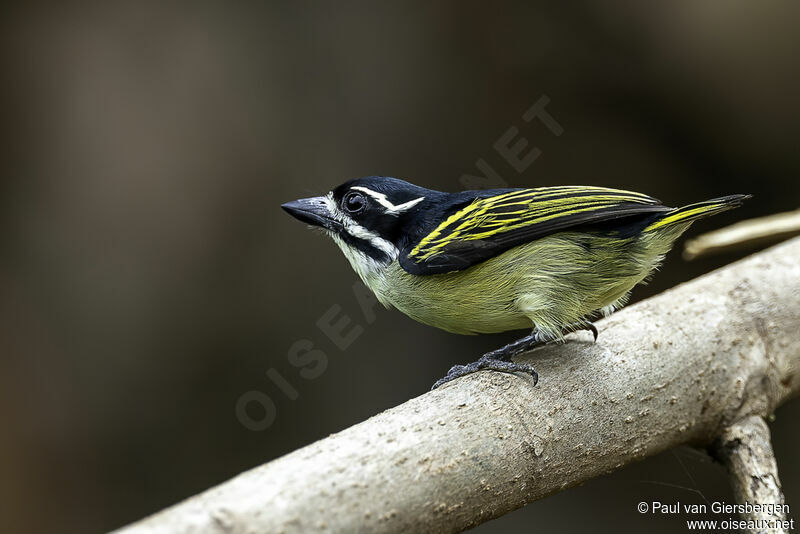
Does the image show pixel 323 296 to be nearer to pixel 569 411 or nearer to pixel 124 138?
pixel 124 138

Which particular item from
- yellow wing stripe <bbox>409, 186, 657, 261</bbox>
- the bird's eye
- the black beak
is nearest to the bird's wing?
yellow wing stripe <bbox>409, 186, 657, 261</bbox>

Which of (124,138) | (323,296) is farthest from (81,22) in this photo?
(323,296)

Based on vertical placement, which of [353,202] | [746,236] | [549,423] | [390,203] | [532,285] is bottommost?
[746,236]

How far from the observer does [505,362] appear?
10.7 feet

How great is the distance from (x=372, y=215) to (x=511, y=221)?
0.72 metres

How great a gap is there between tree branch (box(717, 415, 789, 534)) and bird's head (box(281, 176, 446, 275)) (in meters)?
1.81

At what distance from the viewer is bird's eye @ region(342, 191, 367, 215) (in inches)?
150

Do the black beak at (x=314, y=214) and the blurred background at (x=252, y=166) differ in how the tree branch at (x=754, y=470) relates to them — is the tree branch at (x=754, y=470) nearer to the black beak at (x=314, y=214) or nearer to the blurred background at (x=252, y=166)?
the black beak at (x=314, y=214)

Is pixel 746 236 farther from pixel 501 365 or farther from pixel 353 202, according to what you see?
pixel 353 202

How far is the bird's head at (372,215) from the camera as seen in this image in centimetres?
373

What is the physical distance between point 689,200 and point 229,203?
13.0 ft

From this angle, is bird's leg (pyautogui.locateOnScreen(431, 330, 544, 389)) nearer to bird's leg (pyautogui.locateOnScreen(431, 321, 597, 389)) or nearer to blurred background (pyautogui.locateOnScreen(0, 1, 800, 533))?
bird's leg (pyautogui.locateOnScreen(431, 321, 597, 389))

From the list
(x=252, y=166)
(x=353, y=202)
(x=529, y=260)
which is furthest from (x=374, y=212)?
(x=252, y=166)

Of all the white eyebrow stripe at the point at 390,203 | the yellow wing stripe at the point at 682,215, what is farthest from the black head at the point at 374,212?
the yellow wing stripe at the point at 682,215
